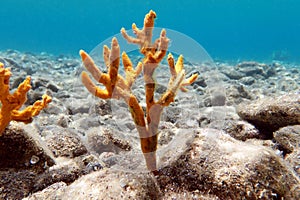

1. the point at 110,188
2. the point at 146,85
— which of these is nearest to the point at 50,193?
the point at 110,188

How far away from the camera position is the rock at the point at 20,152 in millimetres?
2215

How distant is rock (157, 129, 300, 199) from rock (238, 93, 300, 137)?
1308mm

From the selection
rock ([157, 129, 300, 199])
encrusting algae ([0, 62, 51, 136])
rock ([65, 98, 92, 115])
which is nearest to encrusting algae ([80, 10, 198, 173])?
rock ([157, 129, 300, 199])

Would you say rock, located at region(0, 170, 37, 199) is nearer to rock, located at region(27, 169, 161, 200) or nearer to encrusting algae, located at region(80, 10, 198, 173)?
rock, located at region(27, 169, 161, 200)

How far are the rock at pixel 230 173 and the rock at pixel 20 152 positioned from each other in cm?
107

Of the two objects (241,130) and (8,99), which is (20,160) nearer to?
(8,99)

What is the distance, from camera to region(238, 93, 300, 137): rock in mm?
3129

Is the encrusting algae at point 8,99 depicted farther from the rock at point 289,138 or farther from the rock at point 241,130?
the rock at point 289,138

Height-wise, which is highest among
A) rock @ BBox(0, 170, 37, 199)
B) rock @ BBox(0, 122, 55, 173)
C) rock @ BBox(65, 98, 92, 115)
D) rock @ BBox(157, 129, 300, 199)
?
rock @ BBox(65, 98, 92, 115)

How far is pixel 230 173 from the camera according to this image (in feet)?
6.12

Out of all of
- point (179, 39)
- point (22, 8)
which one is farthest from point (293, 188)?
point (22, 8)

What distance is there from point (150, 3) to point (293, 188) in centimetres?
13873

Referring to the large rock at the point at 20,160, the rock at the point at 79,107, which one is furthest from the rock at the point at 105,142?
the rock at the point at 79,107

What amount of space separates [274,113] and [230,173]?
1669 millimetres
